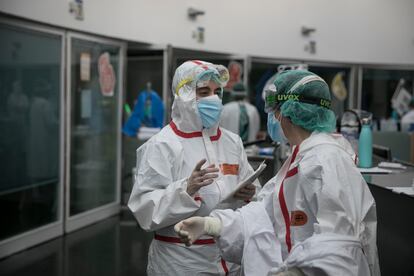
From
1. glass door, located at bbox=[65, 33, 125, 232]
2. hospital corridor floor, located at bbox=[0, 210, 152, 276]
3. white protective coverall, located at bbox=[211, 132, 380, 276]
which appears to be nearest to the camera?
white protective coverall, located at bbox=[211, 132, 380, 276]

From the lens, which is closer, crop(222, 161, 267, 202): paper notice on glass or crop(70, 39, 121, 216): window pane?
crop(222, 161, 267, 202): paper notice on glass

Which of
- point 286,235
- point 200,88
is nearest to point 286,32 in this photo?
point 200,88

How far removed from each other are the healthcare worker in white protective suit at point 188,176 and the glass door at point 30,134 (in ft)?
9.04

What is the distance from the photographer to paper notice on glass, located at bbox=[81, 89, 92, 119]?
5.43m

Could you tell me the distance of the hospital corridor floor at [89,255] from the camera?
4070 millimetres

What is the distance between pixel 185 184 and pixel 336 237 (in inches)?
29.9

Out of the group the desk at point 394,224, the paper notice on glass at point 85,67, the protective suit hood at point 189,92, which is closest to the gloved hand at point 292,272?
the protective suit hood at point 189,92

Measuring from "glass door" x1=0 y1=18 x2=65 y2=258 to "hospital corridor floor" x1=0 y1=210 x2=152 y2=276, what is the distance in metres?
0.20

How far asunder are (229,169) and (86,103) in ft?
12.0

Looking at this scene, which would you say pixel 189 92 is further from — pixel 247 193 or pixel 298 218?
pixel 298 218

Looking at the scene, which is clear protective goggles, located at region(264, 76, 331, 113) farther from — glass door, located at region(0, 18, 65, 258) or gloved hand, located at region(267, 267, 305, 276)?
glass door, located at region(0, 18, 65, 258)

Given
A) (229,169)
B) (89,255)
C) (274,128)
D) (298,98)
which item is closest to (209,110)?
(229,169)

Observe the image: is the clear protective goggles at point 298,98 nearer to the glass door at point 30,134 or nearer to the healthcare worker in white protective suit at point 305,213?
the healthcare worker in white protective suit at point 305,213

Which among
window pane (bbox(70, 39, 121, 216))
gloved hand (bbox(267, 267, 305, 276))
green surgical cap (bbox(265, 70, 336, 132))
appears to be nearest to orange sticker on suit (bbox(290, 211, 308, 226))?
gloved hand (bbox(267, 267, 305, 276))
